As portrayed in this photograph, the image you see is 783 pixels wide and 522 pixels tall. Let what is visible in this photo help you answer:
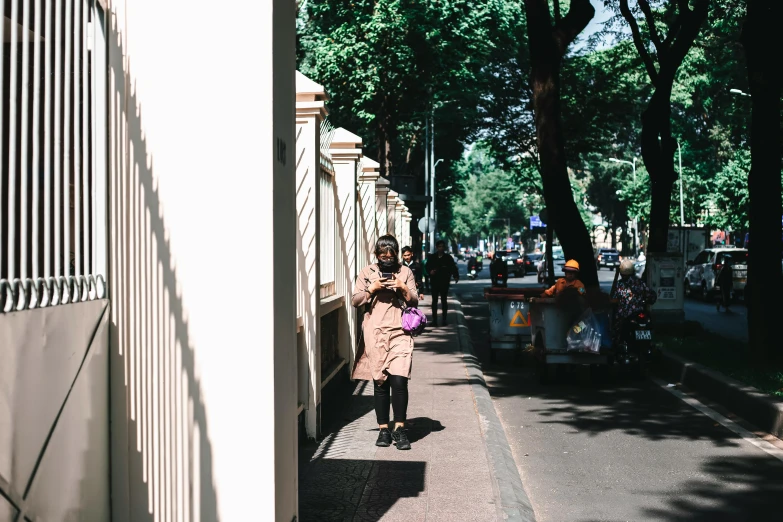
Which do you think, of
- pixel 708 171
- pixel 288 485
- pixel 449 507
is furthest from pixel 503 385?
pixel 708 171

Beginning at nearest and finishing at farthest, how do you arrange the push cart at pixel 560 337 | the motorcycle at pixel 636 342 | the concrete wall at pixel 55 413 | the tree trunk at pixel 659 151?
the concrete wall at pixel 55 413 → the push cart at pixel 560 337 → the motorcycle at pixel 636 342 → the tree trunk at pixel 659 151

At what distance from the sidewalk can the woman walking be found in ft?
0.87

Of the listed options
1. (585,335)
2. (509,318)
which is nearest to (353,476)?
(585,335)

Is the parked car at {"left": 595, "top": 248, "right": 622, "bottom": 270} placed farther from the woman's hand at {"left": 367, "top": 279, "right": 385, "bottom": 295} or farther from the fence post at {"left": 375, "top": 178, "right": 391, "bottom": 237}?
the woman's hand at {"left": 367, "top": 279, "right": 385, "bottom": 295}

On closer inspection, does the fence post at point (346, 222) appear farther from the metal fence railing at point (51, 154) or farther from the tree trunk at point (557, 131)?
the metal fence railing at point (51, 154)

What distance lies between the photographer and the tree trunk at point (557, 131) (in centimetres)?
1570

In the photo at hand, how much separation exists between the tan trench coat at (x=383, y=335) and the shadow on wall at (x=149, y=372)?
3.70 m

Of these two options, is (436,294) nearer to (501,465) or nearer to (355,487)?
(501,465)

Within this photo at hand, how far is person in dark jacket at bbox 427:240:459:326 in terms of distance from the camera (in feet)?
67.4

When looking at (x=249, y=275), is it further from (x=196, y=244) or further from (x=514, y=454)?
(x=514, y=454)

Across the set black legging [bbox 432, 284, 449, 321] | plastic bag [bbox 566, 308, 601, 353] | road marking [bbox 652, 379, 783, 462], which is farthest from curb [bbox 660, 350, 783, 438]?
black legging [bbox 432, 284, 449, 321]

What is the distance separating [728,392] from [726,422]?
0.89 m

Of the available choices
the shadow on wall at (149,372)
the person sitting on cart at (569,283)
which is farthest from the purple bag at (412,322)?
the person sitting on cart at (569,283)

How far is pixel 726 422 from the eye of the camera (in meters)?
9.45
